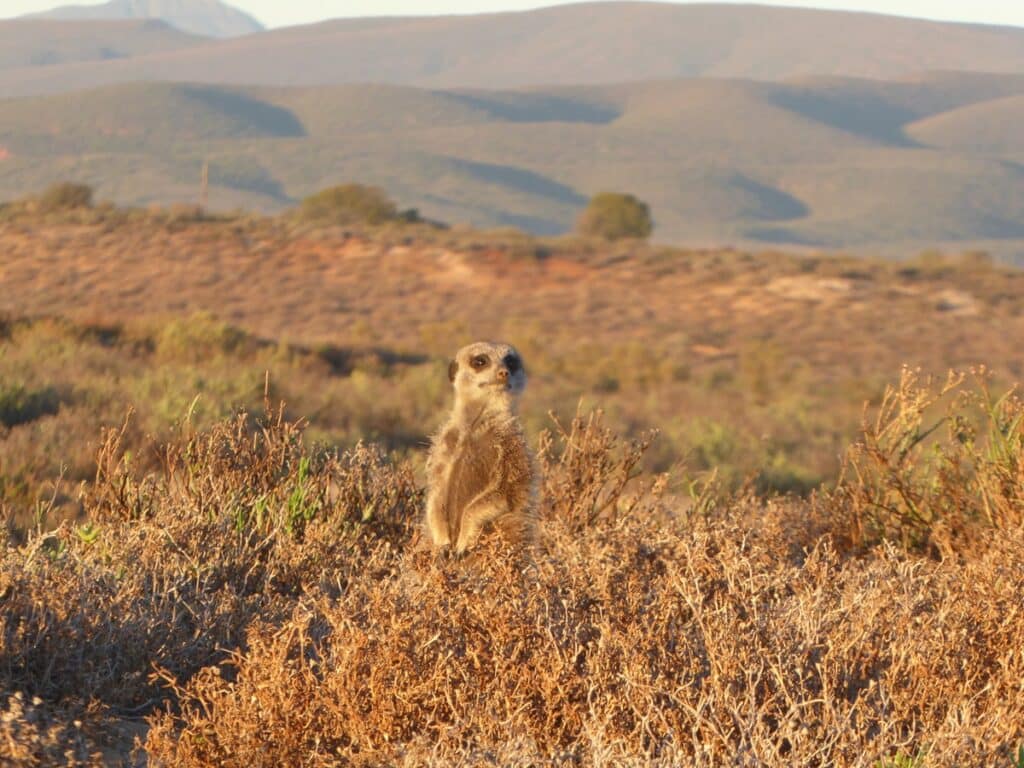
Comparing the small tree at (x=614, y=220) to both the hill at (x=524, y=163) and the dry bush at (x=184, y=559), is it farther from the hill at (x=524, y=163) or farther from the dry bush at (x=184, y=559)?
the hill at (x=524, y=163)

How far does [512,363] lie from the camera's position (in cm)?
565

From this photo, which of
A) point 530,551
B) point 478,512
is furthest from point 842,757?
point 478,512

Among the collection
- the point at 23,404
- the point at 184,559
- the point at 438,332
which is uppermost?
the point at 184,559

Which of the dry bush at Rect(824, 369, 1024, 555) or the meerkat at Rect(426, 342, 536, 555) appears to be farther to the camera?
the dry bush at Rect(824, 369, 1024, 555)

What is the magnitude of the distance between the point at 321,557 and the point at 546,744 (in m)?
2.14

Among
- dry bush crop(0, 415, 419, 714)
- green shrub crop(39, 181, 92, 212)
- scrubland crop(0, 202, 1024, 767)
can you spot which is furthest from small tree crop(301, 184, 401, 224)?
dry bush crop(0, 415, 419, 714)

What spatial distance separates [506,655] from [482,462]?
1.83 metres

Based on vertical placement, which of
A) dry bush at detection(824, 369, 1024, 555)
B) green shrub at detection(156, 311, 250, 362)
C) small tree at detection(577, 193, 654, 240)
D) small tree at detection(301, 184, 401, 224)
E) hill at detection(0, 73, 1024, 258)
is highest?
dry bush at detection(824, 369, 1024, 555)

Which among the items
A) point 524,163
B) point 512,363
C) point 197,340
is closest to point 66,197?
point 197,340

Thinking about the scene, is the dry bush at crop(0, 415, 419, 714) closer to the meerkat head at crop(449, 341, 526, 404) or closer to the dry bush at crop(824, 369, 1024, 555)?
the meerkat head at crop(449, 341, 526, 404)

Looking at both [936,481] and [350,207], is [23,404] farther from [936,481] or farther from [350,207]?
[350,207]

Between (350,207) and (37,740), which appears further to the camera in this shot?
(350,207)

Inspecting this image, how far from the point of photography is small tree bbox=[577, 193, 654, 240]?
6084cm

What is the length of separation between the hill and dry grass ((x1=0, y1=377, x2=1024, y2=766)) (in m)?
121
